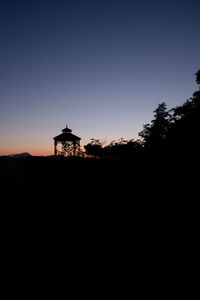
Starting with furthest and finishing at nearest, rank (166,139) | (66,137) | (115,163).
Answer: (66,137)
(166,139)
(115,163)

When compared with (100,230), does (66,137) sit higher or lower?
higher

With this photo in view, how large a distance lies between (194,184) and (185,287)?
7.51 feet

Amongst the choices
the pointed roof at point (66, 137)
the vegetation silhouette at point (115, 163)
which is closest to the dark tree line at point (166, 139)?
the vegetation silhouette at point (115, 163)

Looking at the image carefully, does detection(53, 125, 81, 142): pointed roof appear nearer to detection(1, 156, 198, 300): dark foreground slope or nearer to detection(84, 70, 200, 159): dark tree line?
detection(84, 70, 200, 159): dark tree line

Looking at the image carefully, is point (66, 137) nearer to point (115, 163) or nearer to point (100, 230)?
point (115, 163)

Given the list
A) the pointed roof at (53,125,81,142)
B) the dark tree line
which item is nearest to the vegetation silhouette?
the dark tree line

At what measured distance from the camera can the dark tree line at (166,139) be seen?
5.20 meters

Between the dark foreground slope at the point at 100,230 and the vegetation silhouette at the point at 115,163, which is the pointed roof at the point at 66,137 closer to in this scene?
the vegetation silhouette at the point at 115,163

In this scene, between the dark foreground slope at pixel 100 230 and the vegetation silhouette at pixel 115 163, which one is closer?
the dark foreground slope at pixel 100 230

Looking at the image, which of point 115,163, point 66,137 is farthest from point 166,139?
point 66,137

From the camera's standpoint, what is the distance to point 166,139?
24.2 ft

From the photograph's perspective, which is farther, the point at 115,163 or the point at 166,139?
the point at 166,139

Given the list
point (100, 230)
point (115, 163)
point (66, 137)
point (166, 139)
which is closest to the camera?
point (100, 230)

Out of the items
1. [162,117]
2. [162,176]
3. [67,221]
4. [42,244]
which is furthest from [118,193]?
[162,117]
